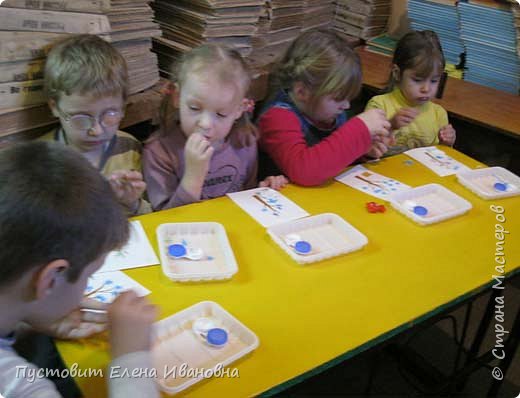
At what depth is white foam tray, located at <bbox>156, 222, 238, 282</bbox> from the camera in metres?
1.13

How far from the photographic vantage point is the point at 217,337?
3.22 feet

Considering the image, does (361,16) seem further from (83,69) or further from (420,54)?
(83,69)

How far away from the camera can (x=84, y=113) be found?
148cm

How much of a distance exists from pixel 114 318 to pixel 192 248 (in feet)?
1.17

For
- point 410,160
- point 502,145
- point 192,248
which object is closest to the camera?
point 192,248

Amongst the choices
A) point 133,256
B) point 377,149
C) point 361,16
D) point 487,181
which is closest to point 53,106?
point 133,256

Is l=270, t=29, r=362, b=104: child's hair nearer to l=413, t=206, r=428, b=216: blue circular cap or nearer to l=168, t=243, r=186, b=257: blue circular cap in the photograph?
l=413, t=206, r=428, b=216: blue circular cap

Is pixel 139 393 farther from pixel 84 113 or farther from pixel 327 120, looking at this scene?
pixel 327 120

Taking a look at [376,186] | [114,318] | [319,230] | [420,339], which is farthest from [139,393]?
[420,339]

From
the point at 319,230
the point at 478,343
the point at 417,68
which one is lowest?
the point at 478,343

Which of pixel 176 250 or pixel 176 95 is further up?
pixel 176 95

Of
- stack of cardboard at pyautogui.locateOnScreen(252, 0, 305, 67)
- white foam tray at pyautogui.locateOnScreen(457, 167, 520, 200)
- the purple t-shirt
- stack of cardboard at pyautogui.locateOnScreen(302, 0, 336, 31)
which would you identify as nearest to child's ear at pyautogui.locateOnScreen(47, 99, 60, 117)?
the purple t-shirt

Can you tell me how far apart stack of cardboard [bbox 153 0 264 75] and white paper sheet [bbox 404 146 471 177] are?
0.87 m

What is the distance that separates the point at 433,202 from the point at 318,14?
162 cm
